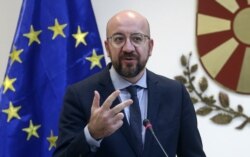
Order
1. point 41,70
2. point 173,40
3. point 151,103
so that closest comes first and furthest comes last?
point 151,103
point 41,70
point 173,40

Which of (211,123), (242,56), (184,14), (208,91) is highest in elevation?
(184,14)

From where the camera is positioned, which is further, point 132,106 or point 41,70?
point 41,70

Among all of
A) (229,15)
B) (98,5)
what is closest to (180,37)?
(229,15)

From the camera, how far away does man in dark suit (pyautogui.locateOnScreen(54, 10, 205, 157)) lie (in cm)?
132

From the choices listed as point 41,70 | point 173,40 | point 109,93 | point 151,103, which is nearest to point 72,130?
point 109,93

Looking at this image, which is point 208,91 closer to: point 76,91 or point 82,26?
point 82,26

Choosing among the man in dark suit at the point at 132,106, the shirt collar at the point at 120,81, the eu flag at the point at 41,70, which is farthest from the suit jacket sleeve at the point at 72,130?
the eu flag at the point at 41,70

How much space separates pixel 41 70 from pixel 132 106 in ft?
2.96

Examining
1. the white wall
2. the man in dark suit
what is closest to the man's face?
the man in dark suit

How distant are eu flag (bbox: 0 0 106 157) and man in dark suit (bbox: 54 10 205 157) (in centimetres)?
68

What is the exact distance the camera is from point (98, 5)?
2.42 metres

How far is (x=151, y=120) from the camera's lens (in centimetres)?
138

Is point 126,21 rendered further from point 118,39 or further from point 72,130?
point 72,130

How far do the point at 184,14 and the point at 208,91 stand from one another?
1.68ft
